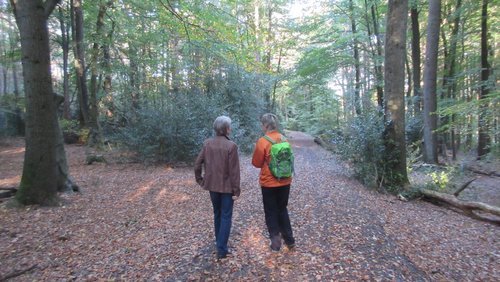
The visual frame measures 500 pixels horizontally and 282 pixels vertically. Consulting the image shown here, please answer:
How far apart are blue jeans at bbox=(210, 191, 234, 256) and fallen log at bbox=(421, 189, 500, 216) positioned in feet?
18.0

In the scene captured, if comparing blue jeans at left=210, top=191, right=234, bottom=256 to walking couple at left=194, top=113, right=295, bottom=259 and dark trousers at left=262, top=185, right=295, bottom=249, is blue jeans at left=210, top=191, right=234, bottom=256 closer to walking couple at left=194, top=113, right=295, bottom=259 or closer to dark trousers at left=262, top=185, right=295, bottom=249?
walking couple at left=194, top=113, right=295, bottom=259

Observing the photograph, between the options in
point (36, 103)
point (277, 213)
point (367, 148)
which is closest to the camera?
point (277, 213)

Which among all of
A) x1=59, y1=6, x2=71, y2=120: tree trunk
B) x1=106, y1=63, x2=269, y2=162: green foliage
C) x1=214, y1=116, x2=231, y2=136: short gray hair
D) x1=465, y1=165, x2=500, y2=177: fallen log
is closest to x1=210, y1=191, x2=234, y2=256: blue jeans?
x1=214, y1=116, x2=231, y2=136: short gray hair

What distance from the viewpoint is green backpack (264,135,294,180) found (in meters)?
3.88

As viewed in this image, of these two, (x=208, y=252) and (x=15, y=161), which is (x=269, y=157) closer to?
(x=208, y=252)

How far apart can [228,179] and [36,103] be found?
4473 mm

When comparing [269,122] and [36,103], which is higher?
[36,103]

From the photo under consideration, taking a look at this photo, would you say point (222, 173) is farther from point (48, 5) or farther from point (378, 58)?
point (378, 58)

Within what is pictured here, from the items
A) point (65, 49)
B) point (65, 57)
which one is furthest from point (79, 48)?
point (65, 49)

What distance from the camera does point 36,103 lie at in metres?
5.82

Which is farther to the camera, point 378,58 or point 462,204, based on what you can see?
point 378,58

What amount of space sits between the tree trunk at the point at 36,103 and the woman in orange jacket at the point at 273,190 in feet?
14.7

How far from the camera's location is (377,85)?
51.4 feet

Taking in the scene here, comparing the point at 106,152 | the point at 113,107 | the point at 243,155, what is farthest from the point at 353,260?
the point at 113,107
